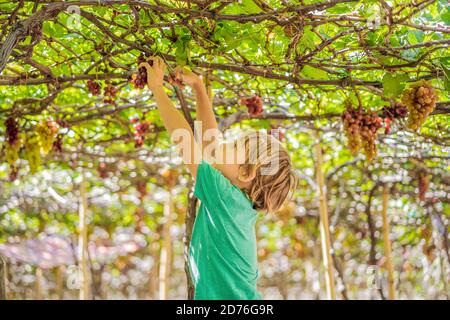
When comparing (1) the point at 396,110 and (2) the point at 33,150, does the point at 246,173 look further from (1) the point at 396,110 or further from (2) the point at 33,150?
(2) the point at 33,150

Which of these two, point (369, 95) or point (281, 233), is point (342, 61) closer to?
point (369, 95)

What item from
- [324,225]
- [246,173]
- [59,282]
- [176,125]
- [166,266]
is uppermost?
[176,125]

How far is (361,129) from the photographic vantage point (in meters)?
2.55

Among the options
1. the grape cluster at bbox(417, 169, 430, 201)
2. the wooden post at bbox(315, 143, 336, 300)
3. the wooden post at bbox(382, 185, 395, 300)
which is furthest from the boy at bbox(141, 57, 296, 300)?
the wooden post at bbox(382, 185, 395, 300)

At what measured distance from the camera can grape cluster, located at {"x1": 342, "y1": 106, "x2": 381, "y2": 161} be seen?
2.53 metres

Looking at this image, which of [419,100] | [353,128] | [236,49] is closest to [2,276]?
[236,49]

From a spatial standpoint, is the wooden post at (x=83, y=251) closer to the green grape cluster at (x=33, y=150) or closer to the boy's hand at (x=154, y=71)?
the green grape cluster at (x=33, y=150)

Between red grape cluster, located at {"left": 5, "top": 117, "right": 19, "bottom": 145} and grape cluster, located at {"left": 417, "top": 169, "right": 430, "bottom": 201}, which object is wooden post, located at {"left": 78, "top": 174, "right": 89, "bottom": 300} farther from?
grape cluster, located at {"left": 417, "top": 169, "right": 430, "bottom": 201}

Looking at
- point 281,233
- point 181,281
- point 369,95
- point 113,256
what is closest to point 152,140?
point 369,95

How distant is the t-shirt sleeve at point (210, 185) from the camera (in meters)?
1.89

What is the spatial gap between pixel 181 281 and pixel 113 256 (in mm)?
1144

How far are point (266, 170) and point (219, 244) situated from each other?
11.6 inches

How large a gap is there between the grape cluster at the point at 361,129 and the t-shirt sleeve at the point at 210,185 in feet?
2.61

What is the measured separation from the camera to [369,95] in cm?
295
